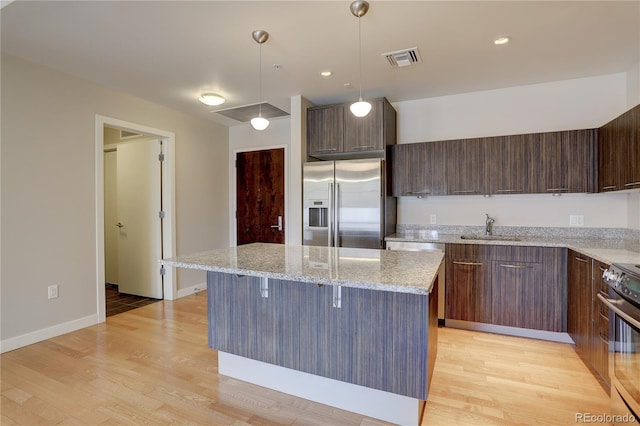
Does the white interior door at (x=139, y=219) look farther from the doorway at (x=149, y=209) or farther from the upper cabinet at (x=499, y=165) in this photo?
the upper cabinet at (x=499, y=165)

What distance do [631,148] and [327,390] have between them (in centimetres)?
287

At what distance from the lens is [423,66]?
118 inches

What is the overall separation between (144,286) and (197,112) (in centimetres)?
255

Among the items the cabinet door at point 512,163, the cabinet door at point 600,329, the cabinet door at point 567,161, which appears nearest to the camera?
the cabinet door at point 600,329

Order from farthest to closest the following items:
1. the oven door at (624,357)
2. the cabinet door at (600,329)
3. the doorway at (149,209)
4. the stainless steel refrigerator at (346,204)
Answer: the doorway at (149,209) → the stainless steel refrigerator at (346,204) → the cabinet door at (600,329) → the oven door at (624,357)

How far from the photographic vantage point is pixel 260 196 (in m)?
4.95

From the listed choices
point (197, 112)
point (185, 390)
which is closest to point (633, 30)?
point (185, 390)

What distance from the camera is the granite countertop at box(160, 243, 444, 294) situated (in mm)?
1490

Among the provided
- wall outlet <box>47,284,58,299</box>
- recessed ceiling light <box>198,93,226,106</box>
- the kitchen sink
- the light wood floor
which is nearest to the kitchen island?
the light wood floor

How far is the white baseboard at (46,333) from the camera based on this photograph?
2.76 metres

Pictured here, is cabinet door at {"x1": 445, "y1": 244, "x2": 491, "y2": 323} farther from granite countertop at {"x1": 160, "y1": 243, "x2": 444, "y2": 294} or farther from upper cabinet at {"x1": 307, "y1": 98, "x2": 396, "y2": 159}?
upper cabinet at {"x1": 307, "y1": 98, "x2": 396, "y2": 159}

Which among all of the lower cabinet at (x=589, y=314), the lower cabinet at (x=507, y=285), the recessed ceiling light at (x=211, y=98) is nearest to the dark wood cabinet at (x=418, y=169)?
the lower cabinet at (x=507, y=285)

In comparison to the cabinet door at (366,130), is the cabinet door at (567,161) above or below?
below

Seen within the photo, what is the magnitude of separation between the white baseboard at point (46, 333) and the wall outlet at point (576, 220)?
5.13 meters
